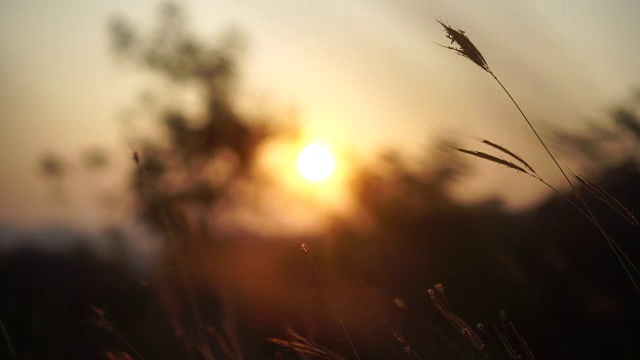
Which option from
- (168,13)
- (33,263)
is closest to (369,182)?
(168,13)

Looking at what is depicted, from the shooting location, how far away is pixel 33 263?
71.0 feet

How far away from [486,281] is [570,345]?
76.3 inches

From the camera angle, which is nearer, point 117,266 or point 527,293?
point 527,293

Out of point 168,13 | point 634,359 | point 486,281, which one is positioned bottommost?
point 486,281

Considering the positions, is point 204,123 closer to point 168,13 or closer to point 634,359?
point 168,13

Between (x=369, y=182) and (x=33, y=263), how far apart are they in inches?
616

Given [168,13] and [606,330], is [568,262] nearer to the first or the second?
[606,330]

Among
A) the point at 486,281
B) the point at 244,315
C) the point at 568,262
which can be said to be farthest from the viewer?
the point at 244,315

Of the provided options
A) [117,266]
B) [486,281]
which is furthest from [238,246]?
[486,281]

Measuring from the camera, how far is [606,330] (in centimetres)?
328

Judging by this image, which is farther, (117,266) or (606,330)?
(117,266)

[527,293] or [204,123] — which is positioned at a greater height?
[204,123]

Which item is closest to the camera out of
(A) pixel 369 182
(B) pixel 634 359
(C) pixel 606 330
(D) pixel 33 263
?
(B) pixel 634 359

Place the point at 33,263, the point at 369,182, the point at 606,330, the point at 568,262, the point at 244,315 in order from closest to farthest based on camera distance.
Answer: the point at 606,330
the point at 568,262
the point at 244,315
the point at 369,182
the point at 33,263
